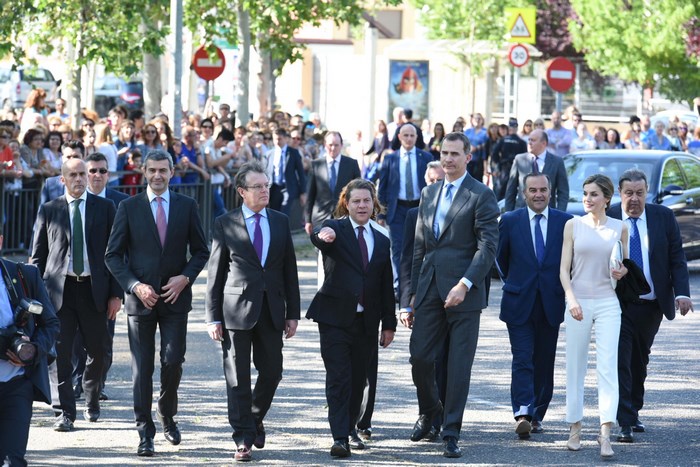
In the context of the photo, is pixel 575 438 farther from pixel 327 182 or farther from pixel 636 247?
pixel 327 182

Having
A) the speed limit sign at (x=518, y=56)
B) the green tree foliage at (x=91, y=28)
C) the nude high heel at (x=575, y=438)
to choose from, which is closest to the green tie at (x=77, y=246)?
the nude high heel at (x=575, y=438)

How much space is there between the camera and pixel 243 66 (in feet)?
94.9

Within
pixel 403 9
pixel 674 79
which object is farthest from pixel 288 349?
pixel 403 9

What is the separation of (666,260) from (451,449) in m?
2.22

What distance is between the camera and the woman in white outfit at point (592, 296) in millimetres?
9797

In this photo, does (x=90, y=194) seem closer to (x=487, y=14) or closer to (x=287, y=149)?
(x=287, y=149)

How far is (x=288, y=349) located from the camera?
45.7 feet

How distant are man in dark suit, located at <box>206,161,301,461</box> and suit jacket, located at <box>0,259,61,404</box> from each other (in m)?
1.55

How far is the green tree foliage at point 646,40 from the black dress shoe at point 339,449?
112 feet

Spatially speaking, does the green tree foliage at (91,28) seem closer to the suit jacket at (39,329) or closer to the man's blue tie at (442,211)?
the man's blue tie at (442,211)

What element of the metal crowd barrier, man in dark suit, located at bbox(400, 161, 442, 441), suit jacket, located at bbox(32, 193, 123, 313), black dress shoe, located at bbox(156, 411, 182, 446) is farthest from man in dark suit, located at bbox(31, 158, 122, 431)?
the metal crowd barrier

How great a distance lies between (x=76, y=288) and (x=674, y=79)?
3764 centimetres

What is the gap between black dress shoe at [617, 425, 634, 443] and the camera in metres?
10.2

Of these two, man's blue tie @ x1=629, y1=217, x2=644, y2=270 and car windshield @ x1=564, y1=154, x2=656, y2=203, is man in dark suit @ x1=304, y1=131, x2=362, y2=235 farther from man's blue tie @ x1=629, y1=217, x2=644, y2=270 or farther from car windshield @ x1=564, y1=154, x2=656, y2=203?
man's blue tie @ x1=629, y1=217, x2=644, y2=270
